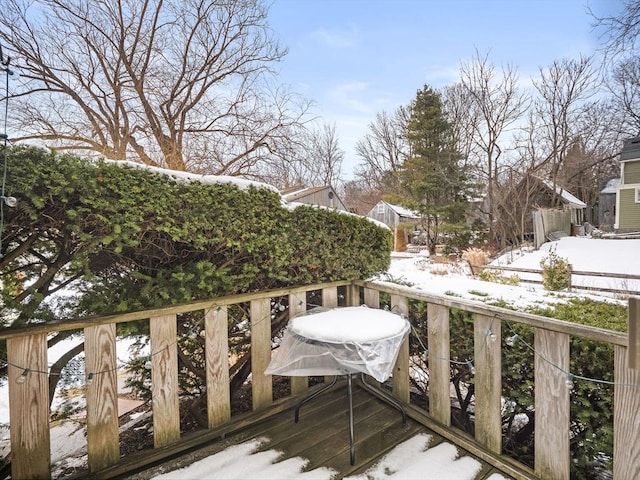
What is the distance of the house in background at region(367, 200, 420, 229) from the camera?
18.7 metres

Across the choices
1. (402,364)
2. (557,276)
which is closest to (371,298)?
(402,364)

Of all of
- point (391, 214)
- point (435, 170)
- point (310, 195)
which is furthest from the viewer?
point (391, 214)

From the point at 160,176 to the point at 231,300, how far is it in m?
0.82

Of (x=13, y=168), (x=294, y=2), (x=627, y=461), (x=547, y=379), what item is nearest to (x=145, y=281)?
(x=13, y=168)

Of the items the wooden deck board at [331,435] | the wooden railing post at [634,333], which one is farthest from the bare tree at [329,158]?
the wooden railing post at [634,333]

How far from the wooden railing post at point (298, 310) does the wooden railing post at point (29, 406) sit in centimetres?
132

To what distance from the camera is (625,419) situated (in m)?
1.17

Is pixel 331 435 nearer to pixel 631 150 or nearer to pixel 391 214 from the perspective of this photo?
pixel 631 150

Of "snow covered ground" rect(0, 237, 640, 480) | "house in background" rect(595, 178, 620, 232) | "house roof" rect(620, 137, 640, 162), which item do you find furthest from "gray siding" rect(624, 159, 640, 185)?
"snow covered ground" rect(0, 237, 640, 480)

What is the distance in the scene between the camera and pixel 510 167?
13.2m

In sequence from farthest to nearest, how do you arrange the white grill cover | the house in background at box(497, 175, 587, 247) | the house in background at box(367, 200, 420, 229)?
the house in background at box(367, 200, 420, 229) → the house in background at box(497, 175, 587, 247) → the white grill cover

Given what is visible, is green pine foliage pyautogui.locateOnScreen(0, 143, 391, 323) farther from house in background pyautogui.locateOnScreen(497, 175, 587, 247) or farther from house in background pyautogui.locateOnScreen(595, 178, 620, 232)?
house in background pyautogui.locateOnScreen(595, 178, 620, 232)

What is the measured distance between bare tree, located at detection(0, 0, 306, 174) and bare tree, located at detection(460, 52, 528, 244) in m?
9.94

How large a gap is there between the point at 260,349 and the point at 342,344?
78 cm
